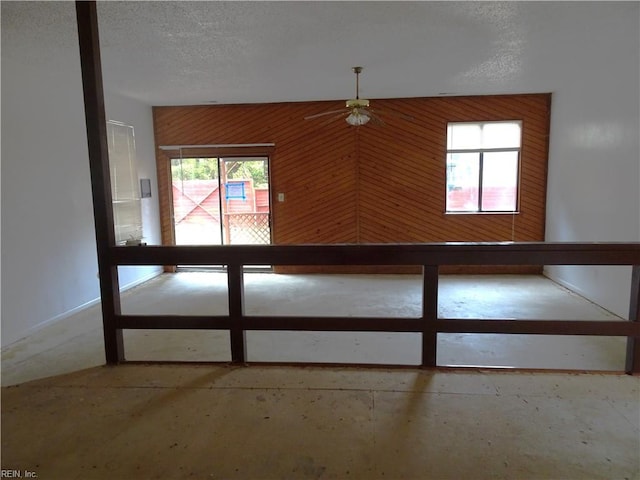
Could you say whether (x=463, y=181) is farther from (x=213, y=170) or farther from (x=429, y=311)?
(x=429, y=311)

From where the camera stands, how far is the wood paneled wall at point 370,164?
645cm

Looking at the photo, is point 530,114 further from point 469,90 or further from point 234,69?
point 234,69

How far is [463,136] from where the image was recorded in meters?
6.55

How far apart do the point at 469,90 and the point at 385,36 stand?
2.88m

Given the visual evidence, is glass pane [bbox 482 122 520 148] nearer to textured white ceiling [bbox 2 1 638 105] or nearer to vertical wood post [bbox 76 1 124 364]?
textured white ceiling [bbox 2 1 638 105]

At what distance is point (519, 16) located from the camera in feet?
10.5

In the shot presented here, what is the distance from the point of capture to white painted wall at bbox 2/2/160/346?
3795 millimetres

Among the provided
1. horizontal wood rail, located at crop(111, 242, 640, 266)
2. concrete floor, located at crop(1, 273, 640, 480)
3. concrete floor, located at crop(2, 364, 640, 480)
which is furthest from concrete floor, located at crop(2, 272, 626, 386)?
horizontal wood rail, located at crop(111, 242, 640, 266)

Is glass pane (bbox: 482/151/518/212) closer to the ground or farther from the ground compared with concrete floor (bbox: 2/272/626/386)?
farther from the ground

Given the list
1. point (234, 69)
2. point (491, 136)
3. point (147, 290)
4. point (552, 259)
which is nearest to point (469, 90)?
point (491, 136)

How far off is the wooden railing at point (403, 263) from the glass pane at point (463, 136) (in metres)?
4.51

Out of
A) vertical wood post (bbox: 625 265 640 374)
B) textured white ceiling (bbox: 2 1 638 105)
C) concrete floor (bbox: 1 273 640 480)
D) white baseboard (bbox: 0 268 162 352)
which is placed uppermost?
textured white ceiling (bbox: 2 1 638 105)

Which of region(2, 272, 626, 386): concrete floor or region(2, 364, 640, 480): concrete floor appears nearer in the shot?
region(2, 364, 640, 480): concrete floor

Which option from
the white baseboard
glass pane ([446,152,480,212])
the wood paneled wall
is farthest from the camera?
glass pane ([446,152,480,212])
